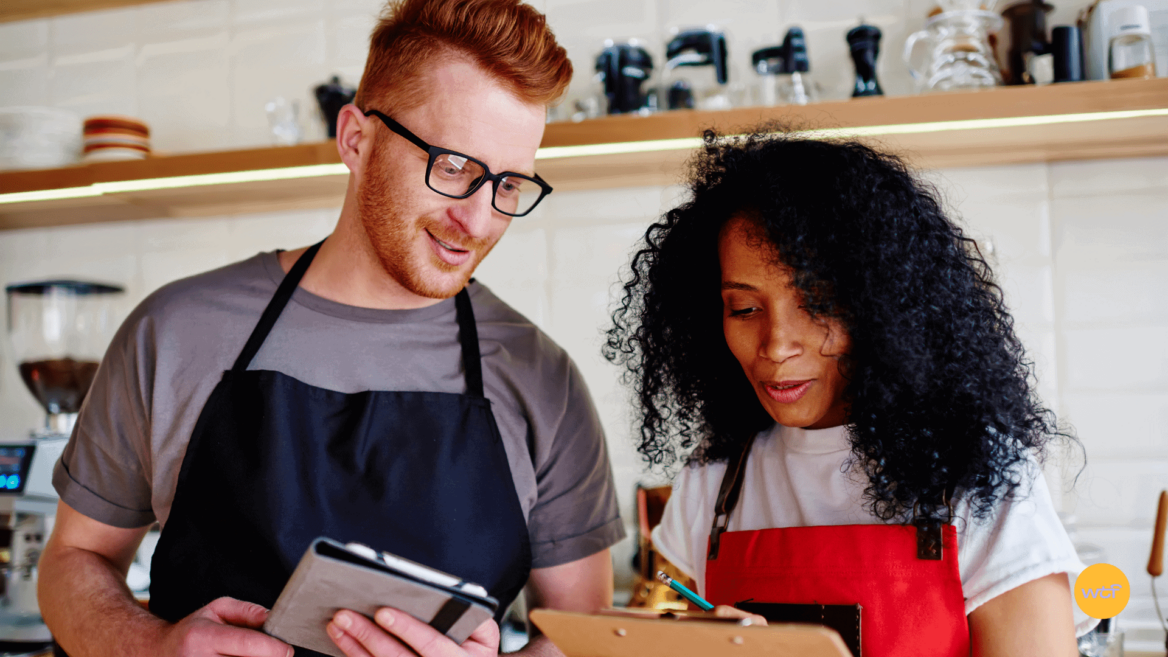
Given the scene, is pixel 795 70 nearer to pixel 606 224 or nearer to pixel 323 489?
pixel 606 224

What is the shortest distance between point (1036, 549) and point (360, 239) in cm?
103

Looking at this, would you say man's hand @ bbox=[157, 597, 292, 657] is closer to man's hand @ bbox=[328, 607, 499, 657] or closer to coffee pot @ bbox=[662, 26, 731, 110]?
man's hand @ bbox=[328, 607, 499, 657]

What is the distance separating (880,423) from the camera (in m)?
1.07

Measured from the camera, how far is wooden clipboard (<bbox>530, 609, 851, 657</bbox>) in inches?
27.3

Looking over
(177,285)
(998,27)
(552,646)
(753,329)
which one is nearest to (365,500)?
(552,646)

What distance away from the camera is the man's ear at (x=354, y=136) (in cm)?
133

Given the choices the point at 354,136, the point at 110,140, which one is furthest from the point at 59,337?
the point at 354,136

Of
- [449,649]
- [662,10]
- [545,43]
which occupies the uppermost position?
[662,10]

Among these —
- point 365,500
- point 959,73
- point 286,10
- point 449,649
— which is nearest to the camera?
point 449,649

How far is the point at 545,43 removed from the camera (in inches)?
51.9

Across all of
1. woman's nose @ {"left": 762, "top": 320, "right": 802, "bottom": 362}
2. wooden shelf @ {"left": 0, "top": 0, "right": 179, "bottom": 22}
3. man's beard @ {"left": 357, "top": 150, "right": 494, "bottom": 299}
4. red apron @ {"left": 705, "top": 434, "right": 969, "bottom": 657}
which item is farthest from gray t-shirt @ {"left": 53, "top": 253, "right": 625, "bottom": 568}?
wooden shelf @ {"left": 0, "top": 0, "right": 179, "bottom": 22}

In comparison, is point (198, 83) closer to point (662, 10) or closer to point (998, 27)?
point (662, 10)

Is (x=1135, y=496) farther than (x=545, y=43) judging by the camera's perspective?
Yes

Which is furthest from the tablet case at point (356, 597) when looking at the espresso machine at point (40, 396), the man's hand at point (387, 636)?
the espresso machine at point (40, 396)
